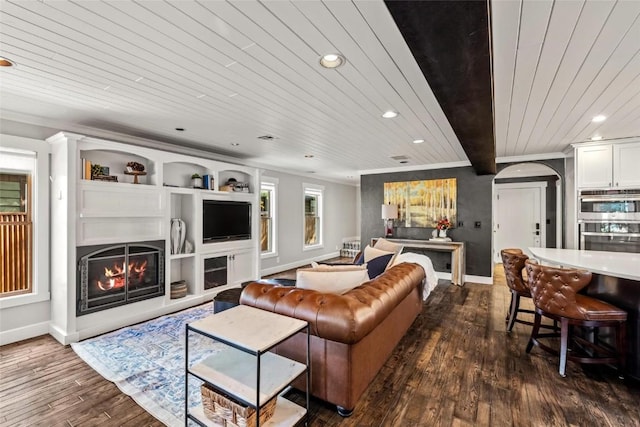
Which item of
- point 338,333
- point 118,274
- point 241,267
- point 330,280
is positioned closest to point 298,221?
point 241,267

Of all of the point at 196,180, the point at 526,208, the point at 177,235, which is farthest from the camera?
the point at 526,208

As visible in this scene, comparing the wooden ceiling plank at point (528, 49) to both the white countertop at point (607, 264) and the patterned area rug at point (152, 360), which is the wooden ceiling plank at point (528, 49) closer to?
the white countertop at point (607, 264)

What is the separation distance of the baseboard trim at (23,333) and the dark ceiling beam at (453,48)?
453cm

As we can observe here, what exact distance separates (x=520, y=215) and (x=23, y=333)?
31.0 ft

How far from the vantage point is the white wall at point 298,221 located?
21.9 ft

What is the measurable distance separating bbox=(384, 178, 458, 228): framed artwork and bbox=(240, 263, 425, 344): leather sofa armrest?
3952mm

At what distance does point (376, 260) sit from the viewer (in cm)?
392

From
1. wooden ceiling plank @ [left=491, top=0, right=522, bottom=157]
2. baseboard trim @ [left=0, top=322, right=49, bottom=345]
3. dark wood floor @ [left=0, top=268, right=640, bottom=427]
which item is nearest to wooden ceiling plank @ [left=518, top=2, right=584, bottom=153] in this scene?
wooden ceiling plank @ [left=491, top=0, right=522, bottom=157]

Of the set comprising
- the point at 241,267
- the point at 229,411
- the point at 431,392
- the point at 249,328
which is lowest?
the point at 431,392

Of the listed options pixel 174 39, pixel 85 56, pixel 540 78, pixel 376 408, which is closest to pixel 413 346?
pixel 376 408

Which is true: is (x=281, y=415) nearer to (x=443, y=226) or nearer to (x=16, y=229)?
(x=16, y=229)

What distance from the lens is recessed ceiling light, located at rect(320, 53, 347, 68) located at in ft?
6.34

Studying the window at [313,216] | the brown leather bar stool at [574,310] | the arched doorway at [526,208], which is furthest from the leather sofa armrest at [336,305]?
the arched doorway at [526,208]

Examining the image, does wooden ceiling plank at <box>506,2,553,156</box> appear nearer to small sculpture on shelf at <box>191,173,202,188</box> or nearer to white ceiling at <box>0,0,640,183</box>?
white ceiling at <box>0,0,640,183</box>
